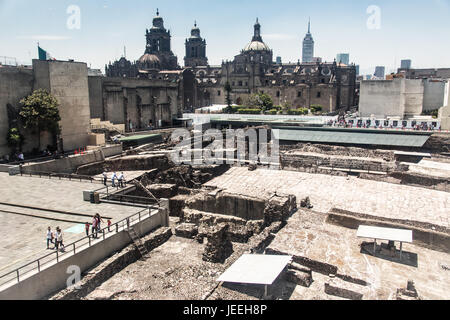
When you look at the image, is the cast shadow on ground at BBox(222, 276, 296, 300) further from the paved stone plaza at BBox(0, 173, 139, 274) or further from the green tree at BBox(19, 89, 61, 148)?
the green tree at BBox(19, 89, 61, 148)

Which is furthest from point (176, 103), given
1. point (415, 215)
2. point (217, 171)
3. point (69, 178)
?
point (415, 215)

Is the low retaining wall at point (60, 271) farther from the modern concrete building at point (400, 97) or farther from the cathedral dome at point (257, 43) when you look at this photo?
the cathedral dome at point (257, 43)

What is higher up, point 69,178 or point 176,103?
point 176,103

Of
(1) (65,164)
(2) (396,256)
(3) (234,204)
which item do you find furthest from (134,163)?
(2) (396,256)

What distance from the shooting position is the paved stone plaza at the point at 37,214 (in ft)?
43.2

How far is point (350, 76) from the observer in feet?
250

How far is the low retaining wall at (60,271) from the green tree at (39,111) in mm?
15257

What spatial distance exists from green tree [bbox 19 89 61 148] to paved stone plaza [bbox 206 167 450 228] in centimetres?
1218

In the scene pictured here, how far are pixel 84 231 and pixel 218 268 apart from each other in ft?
18.1

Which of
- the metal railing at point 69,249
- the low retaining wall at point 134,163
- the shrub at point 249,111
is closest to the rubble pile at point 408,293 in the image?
the metal railing at point 69,249

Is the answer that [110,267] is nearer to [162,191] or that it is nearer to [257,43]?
[162,191]
